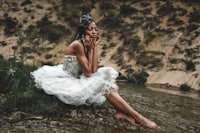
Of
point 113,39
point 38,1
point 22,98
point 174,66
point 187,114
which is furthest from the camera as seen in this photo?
point 38,1

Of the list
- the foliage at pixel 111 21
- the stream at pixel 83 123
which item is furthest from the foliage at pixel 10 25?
the stream at pixel 83 123

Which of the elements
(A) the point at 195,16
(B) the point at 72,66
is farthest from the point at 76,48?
(A) the point at 195,16

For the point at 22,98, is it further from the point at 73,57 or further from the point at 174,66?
the point at 174,66

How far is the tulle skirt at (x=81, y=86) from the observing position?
20.1 ft

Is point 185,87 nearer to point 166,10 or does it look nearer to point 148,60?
point 148,60

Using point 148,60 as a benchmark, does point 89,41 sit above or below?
above

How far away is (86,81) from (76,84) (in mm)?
200

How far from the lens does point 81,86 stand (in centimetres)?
620

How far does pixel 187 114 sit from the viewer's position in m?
8.77

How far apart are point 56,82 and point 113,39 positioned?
2735cm

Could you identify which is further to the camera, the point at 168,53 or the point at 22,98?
the point at 168,53

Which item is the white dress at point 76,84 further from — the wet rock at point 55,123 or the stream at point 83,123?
the wet rock at point 55,123

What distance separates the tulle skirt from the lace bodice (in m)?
0.10

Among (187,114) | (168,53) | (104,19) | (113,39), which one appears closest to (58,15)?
(104,19)
